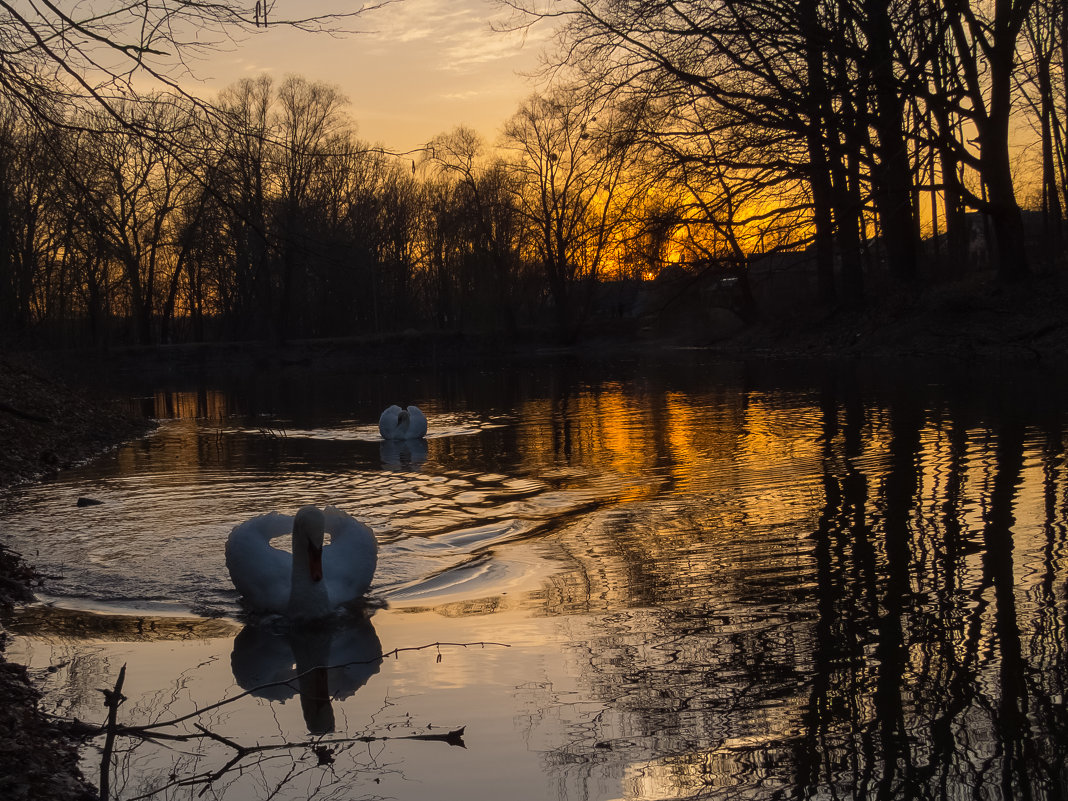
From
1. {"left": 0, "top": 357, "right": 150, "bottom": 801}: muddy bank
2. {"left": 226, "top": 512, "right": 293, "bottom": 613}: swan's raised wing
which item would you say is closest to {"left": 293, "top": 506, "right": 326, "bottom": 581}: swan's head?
{"left": 226, "top": 512, "right": 293, "bottom": 613}: swan's raised wing

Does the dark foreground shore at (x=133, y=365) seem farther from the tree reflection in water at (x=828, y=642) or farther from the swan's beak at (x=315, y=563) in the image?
the tree reflection in water at (x=828, y=642)

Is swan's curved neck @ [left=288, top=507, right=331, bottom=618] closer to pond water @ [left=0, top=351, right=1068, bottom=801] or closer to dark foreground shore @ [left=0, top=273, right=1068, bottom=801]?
pond water @ [left=0, top=351, right=1068, bottom=801]

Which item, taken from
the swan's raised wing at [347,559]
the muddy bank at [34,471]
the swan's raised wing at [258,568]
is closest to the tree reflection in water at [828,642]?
the swan's raised wing at [347,559]

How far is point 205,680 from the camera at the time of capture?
5496 millimetres

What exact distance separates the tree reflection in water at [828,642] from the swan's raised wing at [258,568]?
5.68 feet

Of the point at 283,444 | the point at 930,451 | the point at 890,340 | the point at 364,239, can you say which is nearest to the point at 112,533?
the point at 283,444

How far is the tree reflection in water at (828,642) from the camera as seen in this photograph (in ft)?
12.9

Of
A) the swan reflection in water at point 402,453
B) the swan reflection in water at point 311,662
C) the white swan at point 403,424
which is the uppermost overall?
the white swan at point 403,424

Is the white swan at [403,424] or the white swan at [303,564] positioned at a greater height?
the white swan at [403,424]

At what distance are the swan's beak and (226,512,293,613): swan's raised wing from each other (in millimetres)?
292

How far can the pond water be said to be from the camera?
4.07m

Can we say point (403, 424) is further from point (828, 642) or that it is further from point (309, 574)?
point (828, 642)

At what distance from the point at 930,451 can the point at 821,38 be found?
7.14 meters

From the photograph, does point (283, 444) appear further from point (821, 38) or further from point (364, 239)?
point (364, 239)
